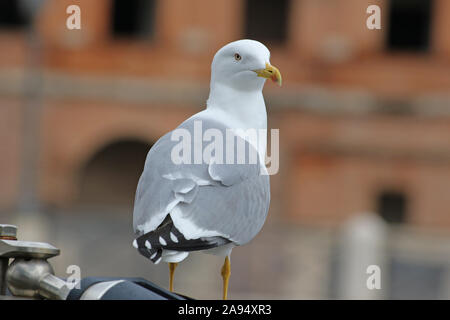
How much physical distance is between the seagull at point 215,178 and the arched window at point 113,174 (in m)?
12.7

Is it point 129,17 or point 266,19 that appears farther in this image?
point 129,17

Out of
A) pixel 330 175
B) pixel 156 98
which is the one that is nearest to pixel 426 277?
pixel 330 175

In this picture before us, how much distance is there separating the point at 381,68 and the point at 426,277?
4.43m

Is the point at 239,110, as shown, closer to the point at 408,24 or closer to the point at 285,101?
the point at 285,101

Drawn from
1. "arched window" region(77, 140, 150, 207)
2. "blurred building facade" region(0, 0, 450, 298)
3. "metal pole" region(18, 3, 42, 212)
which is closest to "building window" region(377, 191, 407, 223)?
"blurred building facade" region(0, 0, 450, 298)

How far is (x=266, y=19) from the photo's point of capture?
1520cm

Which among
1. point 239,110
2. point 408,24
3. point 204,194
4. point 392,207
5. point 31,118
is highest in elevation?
point 408,24

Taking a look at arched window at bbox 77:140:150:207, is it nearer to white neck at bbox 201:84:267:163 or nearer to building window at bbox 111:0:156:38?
building window at bbox 111:0:156:38

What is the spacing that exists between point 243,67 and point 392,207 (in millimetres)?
13304

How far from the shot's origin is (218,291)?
937cm

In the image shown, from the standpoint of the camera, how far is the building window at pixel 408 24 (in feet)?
49.3

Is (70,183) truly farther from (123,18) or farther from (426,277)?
(426,277)

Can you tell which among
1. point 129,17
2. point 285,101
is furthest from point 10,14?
point 285,101
